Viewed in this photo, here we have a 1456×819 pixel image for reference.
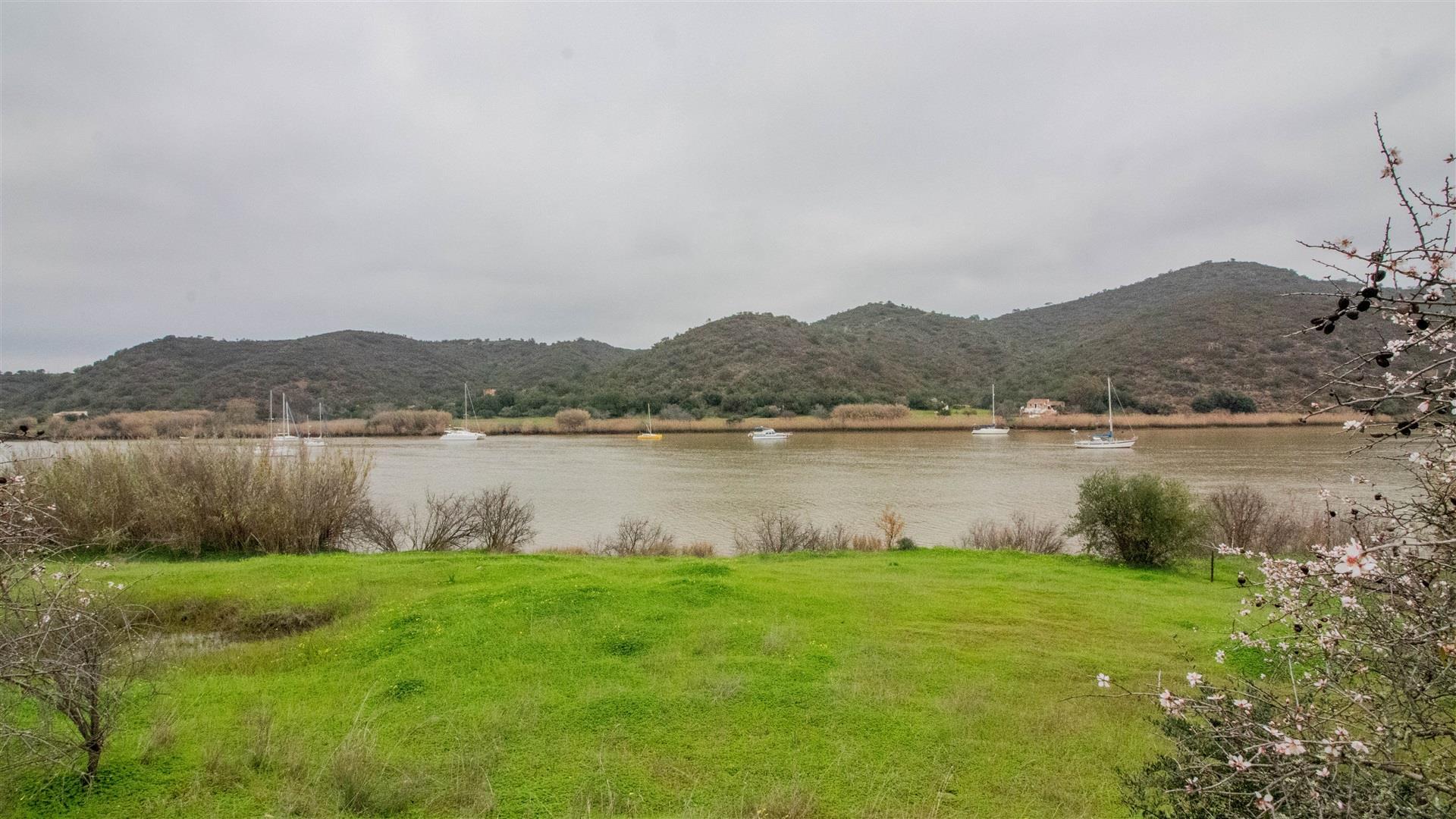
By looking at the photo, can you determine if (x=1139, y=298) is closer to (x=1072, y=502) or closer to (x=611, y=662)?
(x=1072, y=502)

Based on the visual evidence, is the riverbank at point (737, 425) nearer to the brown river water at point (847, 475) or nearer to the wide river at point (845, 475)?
the wide river at point (845, 475)

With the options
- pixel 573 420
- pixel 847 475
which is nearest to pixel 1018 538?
pixel 847 475

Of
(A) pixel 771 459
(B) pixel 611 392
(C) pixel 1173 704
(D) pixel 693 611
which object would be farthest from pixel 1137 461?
(B) pixel 611 392

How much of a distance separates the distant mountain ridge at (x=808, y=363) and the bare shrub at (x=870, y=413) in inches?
182

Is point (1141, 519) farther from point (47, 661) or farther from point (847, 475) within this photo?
point (847, 475)

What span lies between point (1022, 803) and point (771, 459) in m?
40.9

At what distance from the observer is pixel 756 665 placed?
6.56 meters

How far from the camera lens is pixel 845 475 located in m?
35.9

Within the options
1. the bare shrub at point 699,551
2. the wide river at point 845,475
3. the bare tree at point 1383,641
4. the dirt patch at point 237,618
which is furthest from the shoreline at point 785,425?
the bare tree at point 1383,641

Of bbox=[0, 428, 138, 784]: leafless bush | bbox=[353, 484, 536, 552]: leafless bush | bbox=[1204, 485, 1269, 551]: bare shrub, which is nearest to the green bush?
bbox=[1204, 485, 1269, 551]: bare shrub

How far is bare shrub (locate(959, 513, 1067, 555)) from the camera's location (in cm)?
1705

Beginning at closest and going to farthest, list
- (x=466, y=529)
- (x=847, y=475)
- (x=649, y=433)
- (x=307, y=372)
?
1. (x=466, y=529)
2. (x=847, y=475)
3. (x=649, y=433)
4. (x=307, y=372)

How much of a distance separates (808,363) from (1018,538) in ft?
244

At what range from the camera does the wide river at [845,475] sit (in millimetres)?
23422
